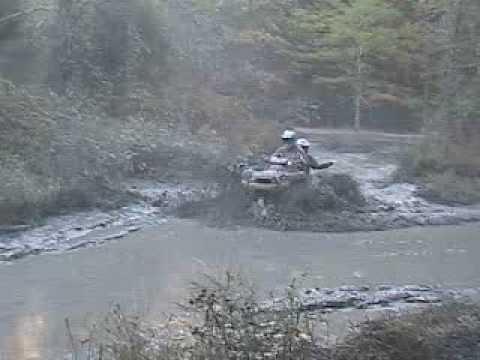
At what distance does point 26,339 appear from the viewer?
11875 millimetres

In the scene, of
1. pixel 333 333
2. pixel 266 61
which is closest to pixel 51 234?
pixel 333 333

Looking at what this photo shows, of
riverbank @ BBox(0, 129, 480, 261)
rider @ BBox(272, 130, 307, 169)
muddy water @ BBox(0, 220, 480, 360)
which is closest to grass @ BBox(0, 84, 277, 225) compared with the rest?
riverbank @ BBox(0, 129, 480, 261)

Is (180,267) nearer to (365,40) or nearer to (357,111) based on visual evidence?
(365,40)

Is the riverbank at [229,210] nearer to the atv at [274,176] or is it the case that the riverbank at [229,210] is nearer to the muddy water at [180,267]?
the atv at [274,176]

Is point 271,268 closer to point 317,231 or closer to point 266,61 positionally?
point 317,231

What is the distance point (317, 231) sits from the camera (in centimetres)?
2064

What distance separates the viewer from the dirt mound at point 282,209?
2114cm

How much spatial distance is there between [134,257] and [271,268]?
2.55 m

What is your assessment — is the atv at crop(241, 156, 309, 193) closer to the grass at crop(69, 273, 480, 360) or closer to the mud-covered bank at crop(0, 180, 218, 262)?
the mud-covered bank at crop(0, 180, 218, 262)

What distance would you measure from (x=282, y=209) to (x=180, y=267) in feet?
17.3

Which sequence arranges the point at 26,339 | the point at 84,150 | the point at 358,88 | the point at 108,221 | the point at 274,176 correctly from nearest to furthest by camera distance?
the point at 26,339
the point at 108,221
the point at 274,176
the point at 84,150
the point at 358,88

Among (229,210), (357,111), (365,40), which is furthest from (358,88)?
(229,210)

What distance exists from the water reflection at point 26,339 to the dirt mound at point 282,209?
8.57m

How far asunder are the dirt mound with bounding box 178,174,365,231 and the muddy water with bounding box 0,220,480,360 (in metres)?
0.67
